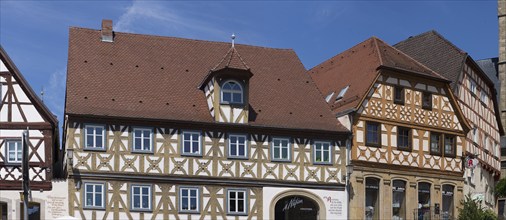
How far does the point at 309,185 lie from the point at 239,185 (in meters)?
2.91

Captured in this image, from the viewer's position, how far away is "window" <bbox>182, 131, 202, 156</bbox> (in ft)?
136

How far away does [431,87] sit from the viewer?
46781mm

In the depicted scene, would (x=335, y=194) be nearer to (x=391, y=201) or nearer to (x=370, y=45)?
(x=391, y=201)

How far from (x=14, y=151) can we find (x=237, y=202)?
857 centimetres

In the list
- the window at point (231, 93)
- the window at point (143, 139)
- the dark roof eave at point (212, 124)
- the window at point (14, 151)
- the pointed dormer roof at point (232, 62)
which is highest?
the pointed dormer roof at point (232, 62)

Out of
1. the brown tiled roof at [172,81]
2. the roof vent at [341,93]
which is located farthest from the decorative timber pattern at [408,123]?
the roof vent at [341,93]

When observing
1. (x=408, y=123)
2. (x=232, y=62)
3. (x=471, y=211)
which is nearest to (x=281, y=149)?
(x=232, y=62)

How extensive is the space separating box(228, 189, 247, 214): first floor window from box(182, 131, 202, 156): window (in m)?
2.02

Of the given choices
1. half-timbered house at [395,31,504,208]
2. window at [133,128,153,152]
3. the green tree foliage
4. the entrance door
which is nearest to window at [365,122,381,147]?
the entrance door

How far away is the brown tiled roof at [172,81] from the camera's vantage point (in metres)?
41.4

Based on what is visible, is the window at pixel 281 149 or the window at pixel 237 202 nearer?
the window at pixel 237 202

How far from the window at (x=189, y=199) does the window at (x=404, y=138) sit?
9295mm

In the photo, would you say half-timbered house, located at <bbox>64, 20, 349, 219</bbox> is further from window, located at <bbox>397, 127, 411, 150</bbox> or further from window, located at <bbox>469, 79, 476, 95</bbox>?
window, located at <bbox>469, 79, 476, 95</bbox>

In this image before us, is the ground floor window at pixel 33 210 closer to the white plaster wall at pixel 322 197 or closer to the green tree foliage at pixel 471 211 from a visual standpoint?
the white plaster wall at pixel 322 197
